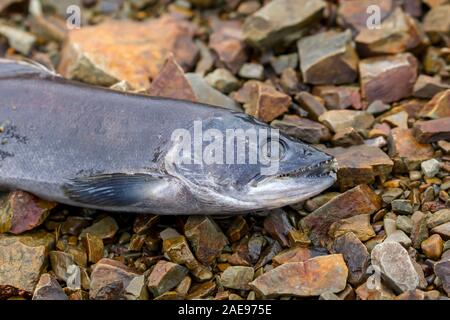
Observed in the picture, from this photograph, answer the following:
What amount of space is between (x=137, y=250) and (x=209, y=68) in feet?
8.19

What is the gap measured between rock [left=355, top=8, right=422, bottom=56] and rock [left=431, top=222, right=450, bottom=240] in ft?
7.63

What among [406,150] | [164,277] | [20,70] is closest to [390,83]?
[406,150]

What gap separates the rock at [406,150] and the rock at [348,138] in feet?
0.94

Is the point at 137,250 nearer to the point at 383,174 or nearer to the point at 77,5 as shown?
the point at 383,174

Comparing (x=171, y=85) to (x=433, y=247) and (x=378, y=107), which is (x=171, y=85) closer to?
(x=378, y=107)

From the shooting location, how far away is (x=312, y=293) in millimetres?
4609

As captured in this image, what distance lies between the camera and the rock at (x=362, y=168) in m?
5.47

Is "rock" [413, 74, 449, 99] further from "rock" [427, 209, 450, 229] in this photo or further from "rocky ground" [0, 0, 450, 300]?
"rock" [427, 209, 450, 229]

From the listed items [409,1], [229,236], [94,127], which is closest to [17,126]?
[94,127]

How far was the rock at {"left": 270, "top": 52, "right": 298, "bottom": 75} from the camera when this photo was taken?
689 cm

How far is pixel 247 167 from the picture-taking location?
509 centimetres

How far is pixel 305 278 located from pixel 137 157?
1634 millimetres

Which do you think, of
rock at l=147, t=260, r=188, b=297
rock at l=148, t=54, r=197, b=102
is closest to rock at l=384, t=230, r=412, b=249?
rock at l=147, t=260, r=188, b=297

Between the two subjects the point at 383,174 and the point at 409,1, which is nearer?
the point at 383,174
